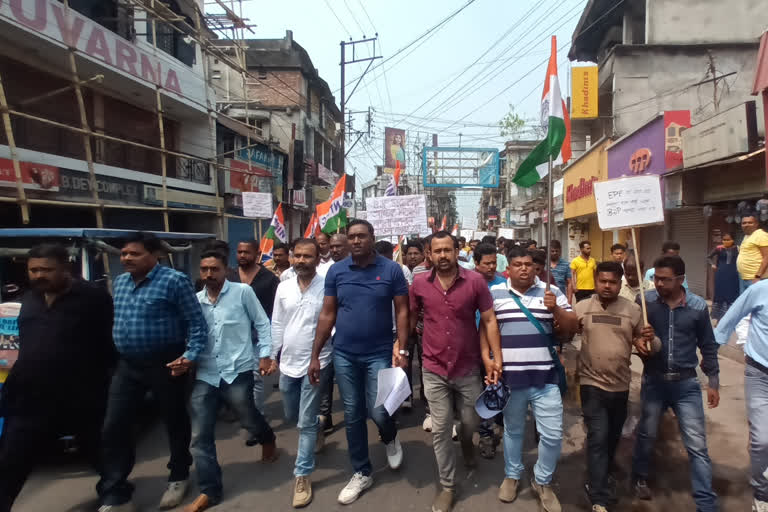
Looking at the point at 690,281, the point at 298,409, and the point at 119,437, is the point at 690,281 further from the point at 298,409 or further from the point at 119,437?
the point at 119,437

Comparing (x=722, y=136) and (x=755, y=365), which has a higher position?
(x=722, y=136)

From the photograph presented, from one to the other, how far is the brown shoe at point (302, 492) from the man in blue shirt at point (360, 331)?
0.23 metres

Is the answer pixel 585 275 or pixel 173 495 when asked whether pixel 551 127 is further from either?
pixel 585 275

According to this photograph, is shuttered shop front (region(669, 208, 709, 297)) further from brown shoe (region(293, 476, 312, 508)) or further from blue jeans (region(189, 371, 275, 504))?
blue jeans (region(189, 371, 275, 504))

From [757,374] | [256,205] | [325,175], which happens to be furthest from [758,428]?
[325,175]

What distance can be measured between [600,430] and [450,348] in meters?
1.10

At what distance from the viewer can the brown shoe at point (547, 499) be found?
9.96 ft

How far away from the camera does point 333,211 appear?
9125mm

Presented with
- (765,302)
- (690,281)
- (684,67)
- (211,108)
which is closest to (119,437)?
(765,302)

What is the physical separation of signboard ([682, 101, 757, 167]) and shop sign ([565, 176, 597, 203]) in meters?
5.67

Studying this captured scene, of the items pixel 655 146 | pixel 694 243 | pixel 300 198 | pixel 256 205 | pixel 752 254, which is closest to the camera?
pixel 752 254

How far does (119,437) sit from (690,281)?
13.0 m

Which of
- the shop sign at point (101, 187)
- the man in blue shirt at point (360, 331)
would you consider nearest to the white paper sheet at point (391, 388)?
the man in blue shirt at point (360, 331)

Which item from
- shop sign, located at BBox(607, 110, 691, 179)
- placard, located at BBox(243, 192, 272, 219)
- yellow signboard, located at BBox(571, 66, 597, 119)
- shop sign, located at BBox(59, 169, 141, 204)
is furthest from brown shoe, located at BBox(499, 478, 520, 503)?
yellow signboard, located at BBox(571, 66, 597, 119)
